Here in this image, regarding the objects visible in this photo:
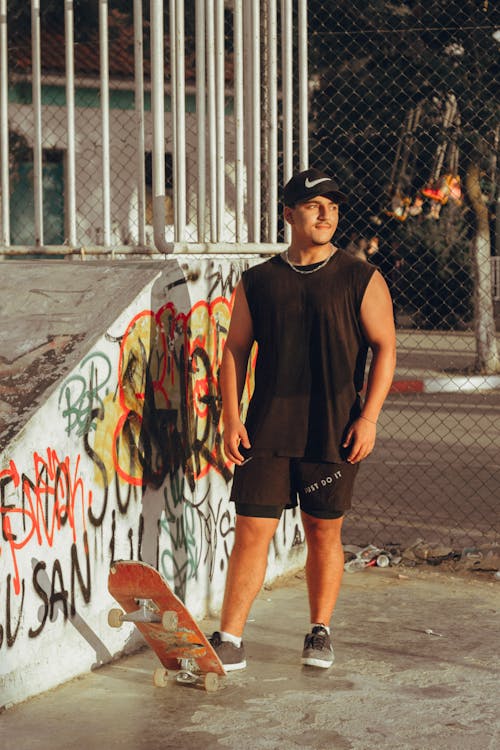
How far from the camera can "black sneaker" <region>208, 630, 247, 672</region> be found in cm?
453

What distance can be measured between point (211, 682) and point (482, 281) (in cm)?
1123

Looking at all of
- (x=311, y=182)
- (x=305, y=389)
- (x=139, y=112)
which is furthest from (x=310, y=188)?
(x=139, y=112)

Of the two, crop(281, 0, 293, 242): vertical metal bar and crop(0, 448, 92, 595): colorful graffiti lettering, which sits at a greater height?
crop(281, 0, 293, 242): vertical metal bar

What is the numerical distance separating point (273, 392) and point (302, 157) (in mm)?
2252

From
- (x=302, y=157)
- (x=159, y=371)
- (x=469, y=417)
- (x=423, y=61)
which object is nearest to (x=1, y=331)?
(x=159, y=371)

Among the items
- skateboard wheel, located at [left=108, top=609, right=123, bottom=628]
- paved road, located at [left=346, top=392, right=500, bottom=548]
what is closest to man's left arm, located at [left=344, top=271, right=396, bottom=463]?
skateboard wheel, located at [left=108, top=609, right=123, bottom=628]

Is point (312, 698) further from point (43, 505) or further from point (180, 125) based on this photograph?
point (180, 125)

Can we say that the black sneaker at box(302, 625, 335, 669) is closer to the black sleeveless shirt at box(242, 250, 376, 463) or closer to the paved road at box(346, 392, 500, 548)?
the black sleeveless shirt at box(242, 250, 376, 463)

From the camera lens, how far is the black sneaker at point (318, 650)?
4586mm

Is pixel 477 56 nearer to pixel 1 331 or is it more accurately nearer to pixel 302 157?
pixel 302 157

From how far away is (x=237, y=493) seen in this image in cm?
467

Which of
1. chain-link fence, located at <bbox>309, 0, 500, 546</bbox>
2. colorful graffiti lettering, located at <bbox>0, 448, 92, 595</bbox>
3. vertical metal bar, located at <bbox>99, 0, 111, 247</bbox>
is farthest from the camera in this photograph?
chain-link fence, located at <bbox>309, 0, 500, 546</bbox>

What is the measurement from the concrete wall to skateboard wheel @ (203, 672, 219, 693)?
50cm

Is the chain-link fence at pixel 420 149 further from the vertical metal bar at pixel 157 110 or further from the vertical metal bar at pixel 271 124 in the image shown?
the vertical metal bar at pixel 157 110
